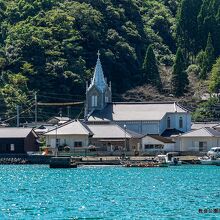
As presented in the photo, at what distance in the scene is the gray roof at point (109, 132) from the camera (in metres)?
93.4

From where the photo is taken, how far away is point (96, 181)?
63344 millimetres

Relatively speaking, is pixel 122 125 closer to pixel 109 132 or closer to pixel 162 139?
pixel 109 132

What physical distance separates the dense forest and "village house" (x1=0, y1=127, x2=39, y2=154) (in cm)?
1464

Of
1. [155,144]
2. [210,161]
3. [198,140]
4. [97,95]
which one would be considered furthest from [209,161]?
[97,95]

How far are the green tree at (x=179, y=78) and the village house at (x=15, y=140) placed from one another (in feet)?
95.1

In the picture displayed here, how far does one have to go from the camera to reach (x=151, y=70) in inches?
4769

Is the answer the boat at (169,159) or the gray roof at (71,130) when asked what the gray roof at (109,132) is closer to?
the gray roof at (71,130)

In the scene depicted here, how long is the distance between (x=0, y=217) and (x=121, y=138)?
52.0 m

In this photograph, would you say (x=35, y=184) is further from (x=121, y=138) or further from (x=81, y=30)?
(x=81, y=30)

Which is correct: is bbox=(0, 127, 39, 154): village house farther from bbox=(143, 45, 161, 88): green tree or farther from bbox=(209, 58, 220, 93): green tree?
bbox=(143, 45, 161, 88): green tree

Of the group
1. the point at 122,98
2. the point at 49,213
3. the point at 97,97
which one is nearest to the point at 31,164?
the point at 97,97

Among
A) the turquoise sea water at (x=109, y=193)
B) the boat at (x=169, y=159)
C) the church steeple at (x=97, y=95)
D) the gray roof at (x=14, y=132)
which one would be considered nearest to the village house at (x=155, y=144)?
the boat at (x=169, y=159)

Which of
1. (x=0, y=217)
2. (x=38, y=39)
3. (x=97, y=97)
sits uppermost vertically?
(x=38, y=39)

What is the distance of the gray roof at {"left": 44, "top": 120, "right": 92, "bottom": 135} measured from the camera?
92875 mm
